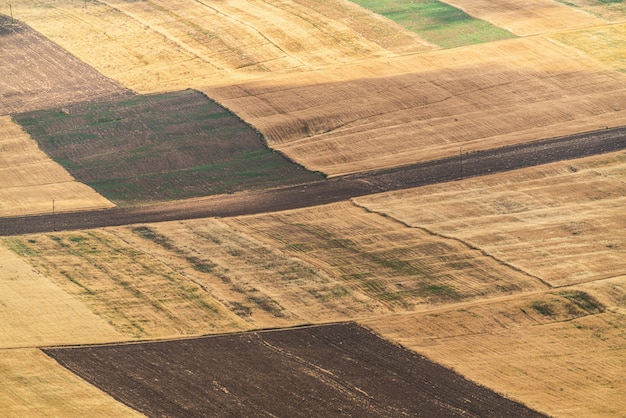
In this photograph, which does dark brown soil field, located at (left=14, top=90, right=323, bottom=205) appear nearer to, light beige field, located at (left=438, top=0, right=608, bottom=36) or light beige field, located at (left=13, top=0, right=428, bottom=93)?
light beige field, located at (left=13, top=0, right=428, bottom=93)

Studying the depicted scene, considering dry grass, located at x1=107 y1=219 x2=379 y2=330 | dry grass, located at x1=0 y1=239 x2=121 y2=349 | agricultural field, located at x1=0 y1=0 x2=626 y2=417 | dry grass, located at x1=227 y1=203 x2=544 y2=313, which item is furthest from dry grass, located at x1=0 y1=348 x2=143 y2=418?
dry grass, located at x1=227 y1=203 x2=544 y2=313

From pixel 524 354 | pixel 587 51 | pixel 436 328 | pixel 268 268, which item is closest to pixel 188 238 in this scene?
pixel 268 268

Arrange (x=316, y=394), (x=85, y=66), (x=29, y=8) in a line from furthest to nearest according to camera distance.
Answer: (x=29, y=8) < (x=85, y=66) < (x=316, y=394)

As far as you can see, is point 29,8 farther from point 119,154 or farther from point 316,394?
point 316,394

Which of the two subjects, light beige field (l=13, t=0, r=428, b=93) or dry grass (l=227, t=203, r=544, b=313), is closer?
dry grass (l=227, t=203, r=544, b=313)

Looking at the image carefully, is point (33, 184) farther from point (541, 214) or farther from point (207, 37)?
point (541, 214)

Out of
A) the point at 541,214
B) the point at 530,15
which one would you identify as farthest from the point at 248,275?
the point at 530,15
